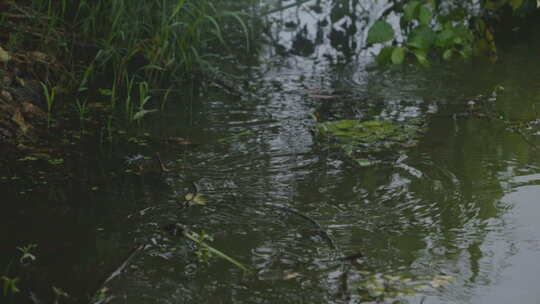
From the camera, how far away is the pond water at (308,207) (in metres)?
2.09

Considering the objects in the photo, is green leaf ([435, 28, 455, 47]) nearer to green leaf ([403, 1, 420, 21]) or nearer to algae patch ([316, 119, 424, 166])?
green leaf ([403, 1, 420, 21])

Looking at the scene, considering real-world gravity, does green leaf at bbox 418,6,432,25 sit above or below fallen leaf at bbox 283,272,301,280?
above

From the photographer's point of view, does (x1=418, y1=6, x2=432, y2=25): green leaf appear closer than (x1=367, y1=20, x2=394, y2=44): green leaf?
Yes

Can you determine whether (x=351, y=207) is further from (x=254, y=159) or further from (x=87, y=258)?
(x=87, y=258)

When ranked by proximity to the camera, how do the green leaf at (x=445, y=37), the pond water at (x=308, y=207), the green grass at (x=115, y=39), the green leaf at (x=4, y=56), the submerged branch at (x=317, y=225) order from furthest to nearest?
the green grass at (x=115, y=39) < the green leaf at (x=445, y=37) < the green leaf at (x=4, y=56) < the submerged branch at (x=317, y=225) < the pond water at (x=308, y=207)

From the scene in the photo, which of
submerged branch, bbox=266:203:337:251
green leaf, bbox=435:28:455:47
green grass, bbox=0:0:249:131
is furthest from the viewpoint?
green grass, bbox=0:0:249:131

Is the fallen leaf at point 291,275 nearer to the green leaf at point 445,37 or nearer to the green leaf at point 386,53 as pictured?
the green leaf at point 386,53

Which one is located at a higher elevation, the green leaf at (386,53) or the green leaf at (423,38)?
the green leaf at (423,38)

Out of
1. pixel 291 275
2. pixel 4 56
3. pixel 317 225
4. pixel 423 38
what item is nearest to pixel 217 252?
pixel 291 275

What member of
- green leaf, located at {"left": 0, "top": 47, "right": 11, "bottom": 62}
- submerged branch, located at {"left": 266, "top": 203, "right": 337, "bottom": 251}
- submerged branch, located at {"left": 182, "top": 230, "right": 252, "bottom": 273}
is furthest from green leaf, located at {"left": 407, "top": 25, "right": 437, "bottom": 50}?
green leaf, located at {"left": 0, "top": 47, "right": 11, "bottom": 62}

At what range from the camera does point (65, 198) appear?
267 cm

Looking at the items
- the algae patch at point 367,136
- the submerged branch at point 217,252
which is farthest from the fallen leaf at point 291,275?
the algae patch at point 367,136

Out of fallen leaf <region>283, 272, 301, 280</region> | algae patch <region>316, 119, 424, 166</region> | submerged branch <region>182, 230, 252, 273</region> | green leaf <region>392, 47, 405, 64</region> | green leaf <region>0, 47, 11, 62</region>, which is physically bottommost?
fallen leaf <region>283, 272, 301, 280</region>

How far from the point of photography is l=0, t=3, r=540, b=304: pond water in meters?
2.09
